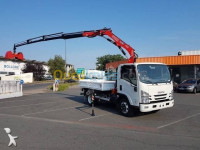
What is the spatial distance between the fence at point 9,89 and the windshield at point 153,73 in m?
14.6

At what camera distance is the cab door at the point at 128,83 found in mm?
8516

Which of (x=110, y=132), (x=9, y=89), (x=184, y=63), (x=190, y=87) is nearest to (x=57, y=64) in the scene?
(x=9, y=89)

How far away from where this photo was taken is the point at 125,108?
30.5 feet

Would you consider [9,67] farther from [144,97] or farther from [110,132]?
[110,132]

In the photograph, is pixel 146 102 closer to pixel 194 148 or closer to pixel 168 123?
pixel 168 123

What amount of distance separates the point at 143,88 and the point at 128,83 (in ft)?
3.17

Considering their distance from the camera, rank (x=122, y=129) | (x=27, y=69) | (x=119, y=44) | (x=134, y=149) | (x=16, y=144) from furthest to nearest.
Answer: (x=27, y=69) < (x=119, y=44) < (x=122, y=129) < (x=16, y=144) < (x=134, y=149)

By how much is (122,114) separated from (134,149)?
4.47 meters

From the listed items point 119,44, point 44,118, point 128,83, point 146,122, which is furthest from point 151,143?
point 119,44

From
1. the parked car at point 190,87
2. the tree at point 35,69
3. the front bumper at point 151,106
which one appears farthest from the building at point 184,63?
the tree at point 35,69

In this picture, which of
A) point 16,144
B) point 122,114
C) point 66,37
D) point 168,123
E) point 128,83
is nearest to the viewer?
point 16,144

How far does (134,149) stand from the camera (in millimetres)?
5098

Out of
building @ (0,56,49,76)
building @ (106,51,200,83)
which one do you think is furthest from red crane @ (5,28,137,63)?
building @ (0,56,49,76)

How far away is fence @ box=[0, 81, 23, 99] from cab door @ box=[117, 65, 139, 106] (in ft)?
43.2
